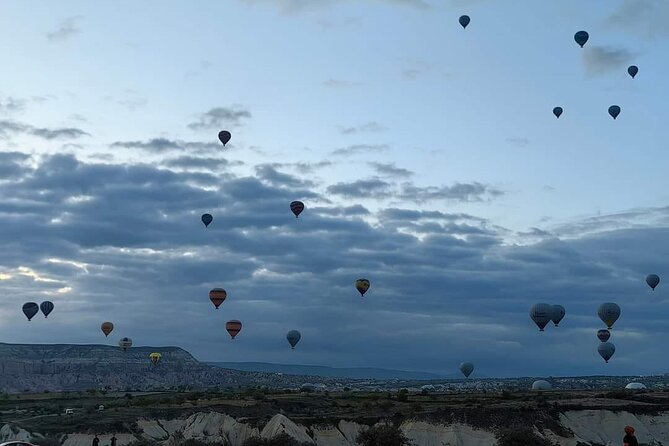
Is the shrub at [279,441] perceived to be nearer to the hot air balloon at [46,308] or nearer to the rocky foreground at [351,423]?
the rocky foreground at [351,423]

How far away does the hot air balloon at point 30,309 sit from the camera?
130500 millimetres

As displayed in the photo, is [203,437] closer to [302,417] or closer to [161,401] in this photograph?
[302,417]

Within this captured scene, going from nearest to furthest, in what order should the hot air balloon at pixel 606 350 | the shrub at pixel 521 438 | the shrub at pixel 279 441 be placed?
the shrub at pixel 279 441 < the shrub at pixel 521 438 < the hot air balloon at pixel 606 350

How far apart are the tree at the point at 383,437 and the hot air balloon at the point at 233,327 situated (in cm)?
3642

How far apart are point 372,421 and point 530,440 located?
17168mm

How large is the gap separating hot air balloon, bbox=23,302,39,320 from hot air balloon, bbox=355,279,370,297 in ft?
173

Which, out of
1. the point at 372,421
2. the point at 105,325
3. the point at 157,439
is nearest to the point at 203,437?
the point at 157,439

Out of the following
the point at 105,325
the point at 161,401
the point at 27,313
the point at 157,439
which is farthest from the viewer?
the point at 105,325

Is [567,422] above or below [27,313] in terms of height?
below

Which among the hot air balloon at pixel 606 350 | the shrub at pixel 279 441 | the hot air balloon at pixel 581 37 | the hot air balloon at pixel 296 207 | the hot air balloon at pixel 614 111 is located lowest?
the shrub at pixel 279 441

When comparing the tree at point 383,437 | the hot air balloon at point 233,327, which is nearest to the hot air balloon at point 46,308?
the hot air balloon at point 233,327

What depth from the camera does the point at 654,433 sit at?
91.2 m

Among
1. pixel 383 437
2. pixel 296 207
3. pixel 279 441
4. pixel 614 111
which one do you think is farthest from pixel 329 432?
pixel 614 111

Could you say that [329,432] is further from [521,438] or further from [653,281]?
[653,281]
